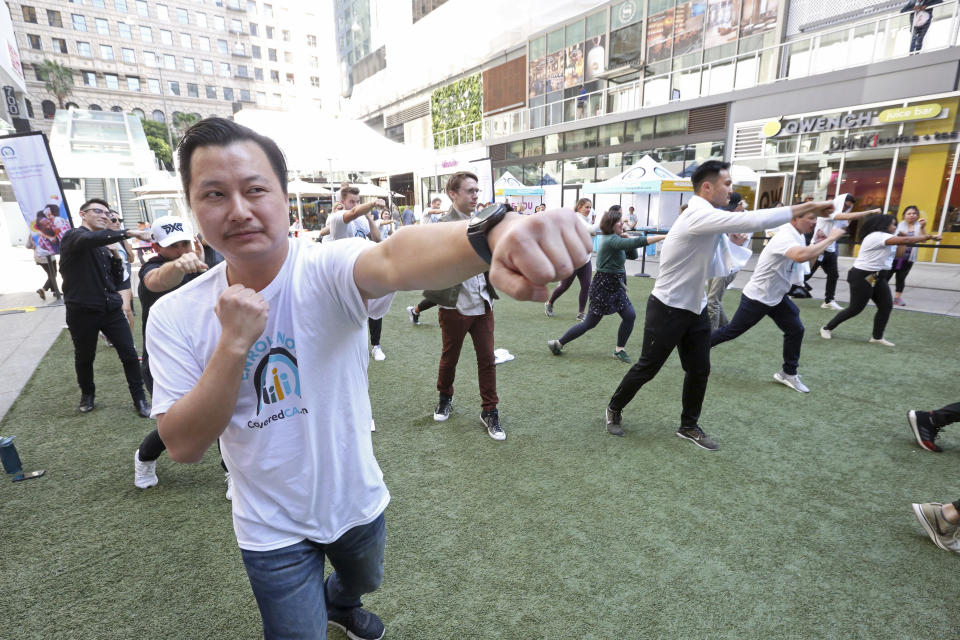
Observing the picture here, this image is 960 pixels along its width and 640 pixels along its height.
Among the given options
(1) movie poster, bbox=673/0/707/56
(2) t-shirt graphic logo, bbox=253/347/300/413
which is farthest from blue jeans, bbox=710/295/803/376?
(1) movie poster, bbox=673/0/707/56

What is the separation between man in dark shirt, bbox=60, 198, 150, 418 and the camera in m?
4.24

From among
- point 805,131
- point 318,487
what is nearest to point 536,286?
point 318,487

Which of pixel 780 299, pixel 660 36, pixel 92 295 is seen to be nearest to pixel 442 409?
pixel 92 295

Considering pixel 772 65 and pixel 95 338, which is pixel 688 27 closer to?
pixel 772 65

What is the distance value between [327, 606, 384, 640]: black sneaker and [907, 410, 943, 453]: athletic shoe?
4377 mm

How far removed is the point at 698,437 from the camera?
3938 millimetres

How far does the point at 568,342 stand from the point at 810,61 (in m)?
13.6

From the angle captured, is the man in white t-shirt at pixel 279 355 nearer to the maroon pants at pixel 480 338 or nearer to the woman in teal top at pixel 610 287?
the maroon pants at pixel 480 338

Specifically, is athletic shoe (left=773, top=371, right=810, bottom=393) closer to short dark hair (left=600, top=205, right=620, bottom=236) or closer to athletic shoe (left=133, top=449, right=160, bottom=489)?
short dark hair (left=600, top=205, right=620, bottom=236)

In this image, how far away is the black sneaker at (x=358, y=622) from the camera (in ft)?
7.06

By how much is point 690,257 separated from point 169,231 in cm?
395

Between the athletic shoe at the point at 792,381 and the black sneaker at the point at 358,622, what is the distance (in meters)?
4.87

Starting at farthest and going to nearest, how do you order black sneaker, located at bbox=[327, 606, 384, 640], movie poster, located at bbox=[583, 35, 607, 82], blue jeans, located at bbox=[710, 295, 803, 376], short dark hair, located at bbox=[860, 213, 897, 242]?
movie poster, located at bbox=[583, 35, 607, 82]
short dark hair, located at bbox=[860, 213, 897, 242]
blue jeans, located at bbox=[710, 295, 803, 376]
black sneaker, located at bbox=[327, 606, 384, 640]

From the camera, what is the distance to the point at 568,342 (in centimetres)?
658
